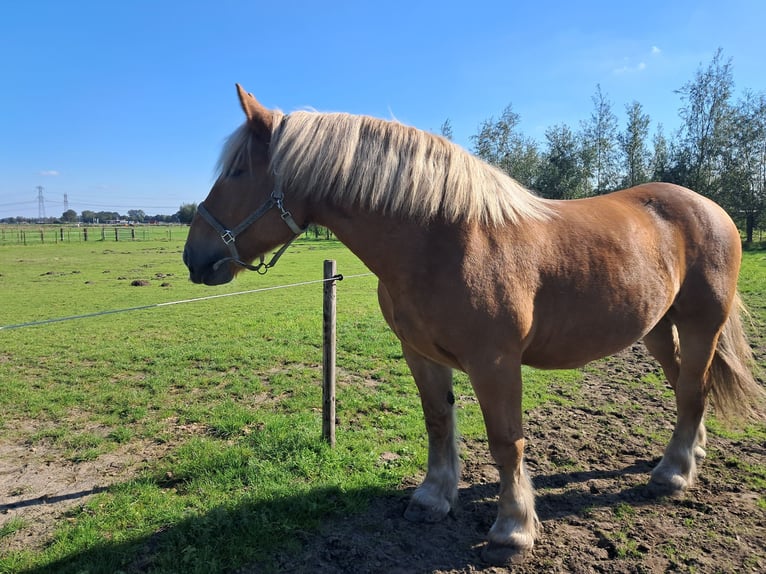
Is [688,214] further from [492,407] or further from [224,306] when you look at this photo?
[224,306]

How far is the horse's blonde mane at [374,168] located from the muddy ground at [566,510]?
2022mm

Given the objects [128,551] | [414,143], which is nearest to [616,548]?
[414,143]

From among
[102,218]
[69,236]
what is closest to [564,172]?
[69,236]

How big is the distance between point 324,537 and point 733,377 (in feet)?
11.3

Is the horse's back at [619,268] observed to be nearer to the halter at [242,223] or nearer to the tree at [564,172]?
the halter at [242,223]

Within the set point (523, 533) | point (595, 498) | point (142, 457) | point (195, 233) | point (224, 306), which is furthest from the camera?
point (224, 306)

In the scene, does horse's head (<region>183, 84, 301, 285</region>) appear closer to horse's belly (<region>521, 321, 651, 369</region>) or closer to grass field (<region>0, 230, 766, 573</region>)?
horse's belly (<region>521, 321, 651, 369</region>)

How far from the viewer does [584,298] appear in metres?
2.63

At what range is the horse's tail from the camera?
3.53m

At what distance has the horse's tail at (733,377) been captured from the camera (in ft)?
11.6

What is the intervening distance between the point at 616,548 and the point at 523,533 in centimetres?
59

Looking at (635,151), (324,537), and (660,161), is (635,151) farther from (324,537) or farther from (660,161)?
(324,537)

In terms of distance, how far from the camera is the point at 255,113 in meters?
2.29

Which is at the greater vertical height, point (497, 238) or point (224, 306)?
point (497, 238)
